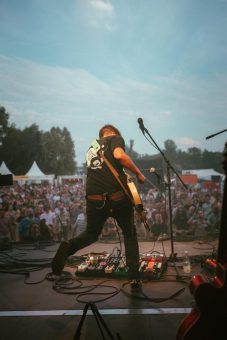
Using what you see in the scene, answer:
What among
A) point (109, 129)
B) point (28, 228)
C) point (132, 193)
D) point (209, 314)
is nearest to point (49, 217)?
point (28, 228)

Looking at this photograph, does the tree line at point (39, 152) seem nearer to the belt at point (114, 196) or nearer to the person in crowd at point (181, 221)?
the person in crowd at point (181, 221)

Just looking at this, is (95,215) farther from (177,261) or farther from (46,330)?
(177,261)

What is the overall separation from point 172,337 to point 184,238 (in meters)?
4.01

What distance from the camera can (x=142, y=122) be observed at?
3.62 meters

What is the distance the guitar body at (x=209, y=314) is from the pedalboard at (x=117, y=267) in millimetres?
1820

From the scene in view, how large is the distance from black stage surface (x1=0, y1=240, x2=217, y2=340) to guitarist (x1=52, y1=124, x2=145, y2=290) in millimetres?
302

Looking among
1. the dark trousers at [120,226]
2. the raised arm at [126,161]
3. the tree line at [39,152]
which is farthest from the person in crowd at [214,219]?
the tree line at [39,152]

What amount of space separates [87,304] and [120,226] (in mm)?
1266

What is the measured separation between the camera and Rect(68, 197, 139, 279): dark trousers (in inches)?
117

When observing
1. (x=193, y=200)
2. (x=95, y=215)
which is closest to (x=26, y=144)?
(x=193, y=200)

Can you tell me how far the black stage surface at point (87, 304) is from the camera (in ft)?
6.97

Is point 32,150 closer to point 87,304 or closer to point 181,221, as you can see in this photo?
point 181,221

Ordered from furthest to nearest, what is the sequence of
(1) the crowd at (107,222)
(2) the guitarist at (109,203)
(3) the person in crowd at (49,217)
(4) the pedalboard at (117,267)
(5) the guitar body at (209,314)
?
(3) the person in crowd at (49,217) → (1) the crowd at (107,222) → (4) the pedalboard at (117,267) → (2) the guitarist at (109,203) → (5) the guitar body at (209,314)


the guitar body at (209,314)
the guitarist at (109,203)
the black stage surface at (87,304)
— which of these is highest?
the guitarist at (109,203)
